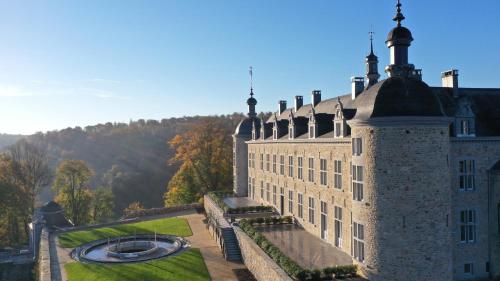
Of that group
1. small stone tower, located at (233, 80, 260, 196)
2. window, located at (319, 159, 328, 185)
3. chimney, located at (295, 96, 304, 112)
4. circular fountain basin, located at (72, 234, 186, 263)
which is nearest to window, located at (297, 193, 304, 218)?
window, located at (319, 159, 328, 185)

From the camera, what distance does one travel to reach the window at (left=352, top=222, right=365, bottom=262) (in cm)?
1762

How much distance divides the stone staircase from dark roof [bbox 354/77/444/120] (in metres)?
13.5

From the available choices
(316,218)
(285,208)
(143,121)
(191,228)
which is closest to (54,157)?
(143,121)

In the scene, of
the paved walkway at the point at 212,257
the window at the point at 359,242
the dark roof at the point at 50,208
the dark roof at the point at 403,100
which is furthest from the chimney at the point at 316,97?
the dark roof at the point at 50,208

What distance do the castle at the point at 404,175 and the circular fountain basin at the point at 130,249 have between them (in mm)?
9653

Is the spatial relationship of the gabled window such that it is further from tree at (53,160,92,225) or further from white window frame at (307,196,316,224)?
tree at (53,160,92,225)

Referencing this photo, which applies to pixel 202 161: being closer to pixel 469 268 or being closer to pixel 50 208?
pixel 50 208

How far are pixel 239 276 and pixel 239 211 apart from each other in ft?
34.6

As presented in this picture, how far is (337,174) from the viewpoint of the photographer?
23.3m

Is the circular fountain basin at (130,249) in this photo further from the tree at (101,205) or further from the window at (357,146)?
the tree at (101,205)

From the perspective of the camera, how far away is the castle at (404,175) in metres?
16.2

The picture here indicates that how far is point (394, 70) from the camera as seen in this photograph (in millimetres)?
17953

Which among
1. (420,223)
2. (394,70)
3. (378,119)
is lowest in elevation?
(420,223)

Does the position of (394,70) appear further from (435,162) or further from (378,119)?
(435,162)
